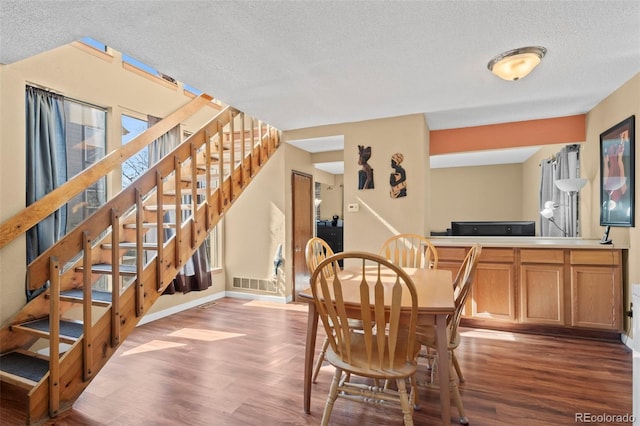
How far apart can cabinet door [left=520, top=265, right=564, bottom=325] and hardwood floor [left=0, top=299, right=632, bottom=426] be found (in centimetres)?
21

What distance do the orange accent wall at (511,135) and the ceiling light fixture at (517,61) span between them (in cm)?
176

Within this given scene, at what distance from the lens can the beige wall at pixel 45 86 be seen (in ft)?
8.09

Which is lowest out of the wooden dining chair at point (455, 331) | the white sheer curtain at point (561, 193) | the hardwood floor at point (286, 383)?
the hardwood floor at point (286, 383)

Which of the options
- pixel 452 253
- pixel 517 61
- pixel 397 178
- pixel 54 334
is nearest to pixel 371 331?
pixel 54 334

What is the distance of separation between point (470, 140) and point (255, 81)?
289 cm

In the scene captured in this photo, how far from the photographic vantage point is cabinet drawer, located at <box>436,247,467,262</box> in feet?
11.6

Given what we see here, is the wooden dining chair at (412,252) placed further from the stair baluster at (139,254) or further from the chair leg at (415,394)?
the stair baluster at (139,254)

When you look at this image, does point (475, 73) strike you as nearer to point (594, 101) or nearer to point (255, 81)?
point (594, 101)

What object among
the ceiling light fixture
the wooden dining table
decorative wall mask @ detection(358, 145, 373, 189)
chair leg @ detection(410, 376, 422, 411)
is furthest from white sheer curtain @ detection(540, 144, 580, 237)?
chair leg @ detection(410, 376, 422, 411)

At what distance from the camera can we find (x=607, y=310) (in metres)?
3.06

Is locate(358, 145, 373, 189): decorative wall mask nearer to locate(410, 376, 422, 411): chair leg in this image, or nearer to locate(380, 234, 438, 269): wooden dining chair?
locate(380, 234, 438, 269): wooden dining chair

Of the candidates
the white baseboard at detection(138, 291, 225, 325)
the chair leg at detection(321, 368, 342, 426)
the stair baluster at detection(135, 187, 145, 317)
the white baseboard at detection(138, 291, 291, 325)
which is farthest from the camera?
the white baseboard at detection(138, 291, 291, 325)

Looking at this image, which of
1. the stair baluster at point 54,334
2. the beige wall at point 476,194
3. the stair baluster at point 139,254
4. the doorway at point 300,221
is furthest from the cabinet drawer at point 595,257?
the stair baluster at point 54,334

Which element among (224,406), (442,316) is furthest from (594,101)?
(224,406)
